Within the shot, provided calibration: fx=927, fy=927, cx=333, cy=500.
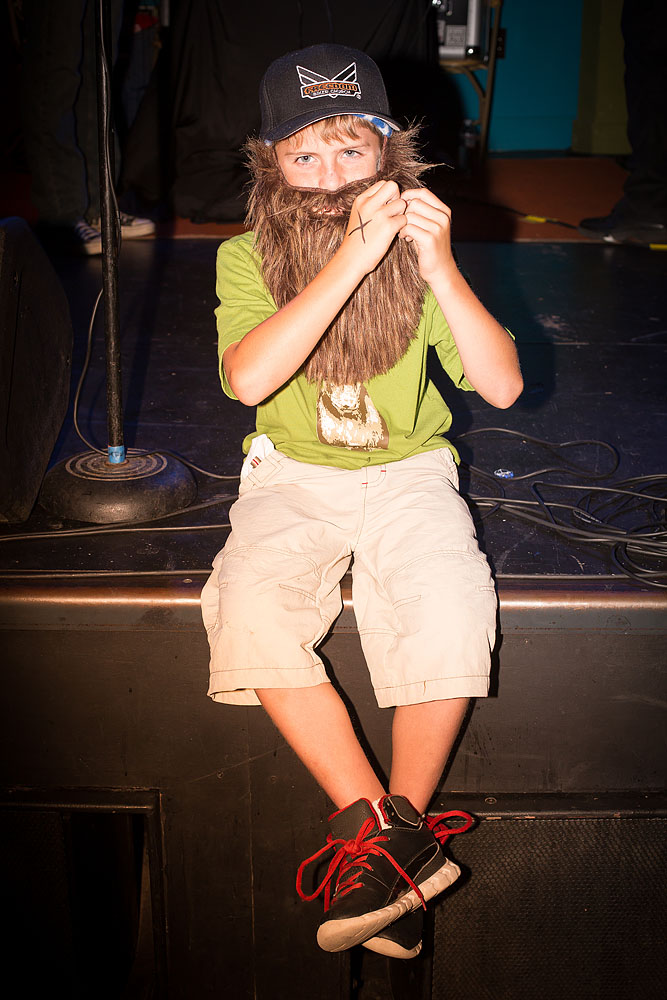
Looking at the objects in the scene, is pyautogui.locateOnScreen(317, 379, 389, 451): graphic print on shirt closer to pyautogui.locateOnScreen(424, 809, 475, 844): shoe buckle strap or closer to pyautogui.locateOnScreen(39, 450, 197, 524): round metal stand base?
pyautogui.locateOnScreen(39, 450, 197, 524): round metal stand base

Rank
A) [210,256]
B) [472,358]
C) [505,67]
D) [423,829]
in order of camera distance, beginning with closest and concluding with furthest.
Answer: [423,829], [472,358], [210,256], [505,67]

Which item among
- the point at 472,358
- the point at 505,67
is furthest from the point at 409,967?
the point at 505,67

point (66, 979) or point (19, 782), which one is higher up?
point (19, 782)

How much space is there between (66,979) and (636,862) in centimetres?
75

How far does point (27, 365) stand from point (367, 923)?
85 centimetres

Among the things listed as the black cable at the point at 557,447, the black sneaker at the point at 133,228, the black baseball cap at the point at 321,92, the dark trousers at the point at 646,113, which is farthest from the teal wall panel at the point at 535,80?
the black baseball cap at the point at 321,92

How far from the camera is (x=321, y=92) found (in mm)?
1150

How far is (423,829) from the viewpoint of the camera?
978mm

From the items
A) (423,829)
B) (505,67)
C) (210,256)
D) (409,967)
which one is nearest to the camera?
(423,829)

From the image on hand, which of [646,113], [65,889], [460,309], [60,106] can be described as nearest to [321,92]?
[460,309]

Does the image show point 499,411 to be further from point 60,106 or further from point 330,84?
point 60,106

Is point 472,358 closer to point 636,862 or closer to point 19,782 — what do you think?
point 636,862

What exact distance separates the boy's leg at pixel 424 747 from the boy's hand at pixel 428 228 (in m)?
0.49

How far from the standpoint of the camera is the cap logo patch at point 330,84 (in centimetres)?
115
